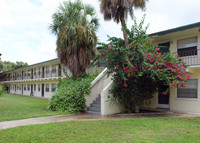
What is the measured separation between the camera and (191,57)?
10688 millimetres

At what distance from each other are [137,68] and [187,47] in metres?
4.53

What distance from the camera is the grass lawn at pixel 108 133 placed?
17.3 feet

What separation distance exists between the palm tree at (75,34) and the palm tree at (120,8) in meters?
2.21

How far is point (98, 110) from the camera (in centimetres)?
1067

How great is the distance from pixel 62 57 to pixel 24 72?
87.9ft

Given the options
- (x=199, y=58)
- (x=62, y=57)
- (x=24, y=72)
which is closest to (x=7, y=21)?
(x=62, y=57)

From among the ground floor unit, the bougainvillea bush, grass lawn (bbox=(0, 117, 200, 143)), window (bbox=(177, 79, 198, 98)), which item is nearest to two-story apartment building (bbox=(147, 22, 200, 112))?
window (bbox=(177, 79, 198, 98))

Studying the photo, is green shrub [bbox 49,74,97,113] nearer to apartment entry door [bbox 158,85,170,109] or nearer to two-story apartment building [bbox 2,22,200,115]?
two-story apartment building [bbox 2,22,200,115]

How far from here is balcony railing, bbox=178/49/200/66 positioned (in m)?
10.5

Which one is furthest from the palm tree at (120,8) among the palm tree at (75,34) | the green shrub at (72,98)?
the green shrub at (72,98)

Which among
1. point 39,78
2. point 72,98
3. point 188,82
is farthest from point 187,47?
point 39,78

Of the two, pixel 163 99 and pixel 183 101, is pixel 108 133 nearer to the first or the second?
pixel 183 101

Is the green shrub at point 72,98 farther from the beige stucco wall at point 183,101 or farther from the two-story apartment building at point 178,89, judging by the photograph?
the beige stucco wall at point 183,101

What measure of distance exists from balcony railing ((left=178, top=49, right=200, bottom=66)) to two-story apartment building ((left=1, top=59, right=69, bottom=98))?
41.3ft
